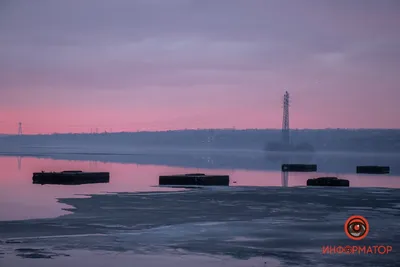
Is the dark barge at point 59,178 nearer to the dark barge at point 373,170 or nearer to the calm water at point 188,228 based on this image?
the calm water at point 188,228

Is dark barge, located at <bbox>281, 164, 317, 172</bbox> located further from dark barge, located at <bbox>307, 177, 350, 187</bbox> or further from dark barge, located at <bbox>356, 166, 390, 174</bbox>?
dark barge, located at <bbox>307, 177, 350, 187</bbox>

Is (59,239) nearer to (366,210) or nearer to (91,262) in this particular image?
(91,262)

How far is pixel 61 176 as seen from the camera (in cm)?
4991

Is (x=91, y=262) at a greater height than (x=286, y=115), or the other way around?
(x=286, y=115)

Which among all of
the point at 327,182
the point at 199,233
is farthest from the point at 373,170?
the point at 199,233

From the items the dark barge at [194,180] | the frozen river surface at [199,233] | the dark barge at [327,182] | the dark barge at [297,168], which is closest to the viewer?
the frozen river surface at [199,233]

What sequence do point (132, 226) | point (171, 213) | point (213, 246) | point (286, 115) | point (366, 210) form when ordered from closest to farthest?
point (213, 246)
point (132, 226)
point (171, 213)
point (366, 210)
point (286, 115)

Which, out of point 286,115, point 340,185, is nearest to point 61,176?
point 340,185

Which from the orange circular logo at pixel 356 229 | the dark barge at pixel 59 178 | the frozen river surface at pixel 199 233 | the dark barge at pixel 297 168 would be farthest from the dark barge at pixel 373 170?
the orange circular logo at pixel 356 229

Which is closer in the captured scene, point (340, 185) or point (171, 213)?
point (171, 213)

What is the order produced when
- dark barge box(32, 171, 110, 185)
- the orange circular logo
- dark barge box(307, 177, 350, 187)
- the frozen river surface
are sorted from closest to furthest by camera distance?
the frozen river surface, the orange circular logo, dark barge box(32, 171, 110, 185), dark barge box(307, 177, 350, 187)

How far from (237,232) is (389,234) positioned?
16.5 feet

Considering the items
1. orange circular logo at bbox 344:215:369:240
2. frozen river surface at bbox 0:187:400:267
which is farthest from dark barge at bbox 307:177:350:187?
orange circular logo at bbox 344:215:369:240

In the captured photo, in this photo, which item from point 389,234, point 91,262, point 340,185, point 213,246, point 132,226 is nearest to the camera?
point 91,262
